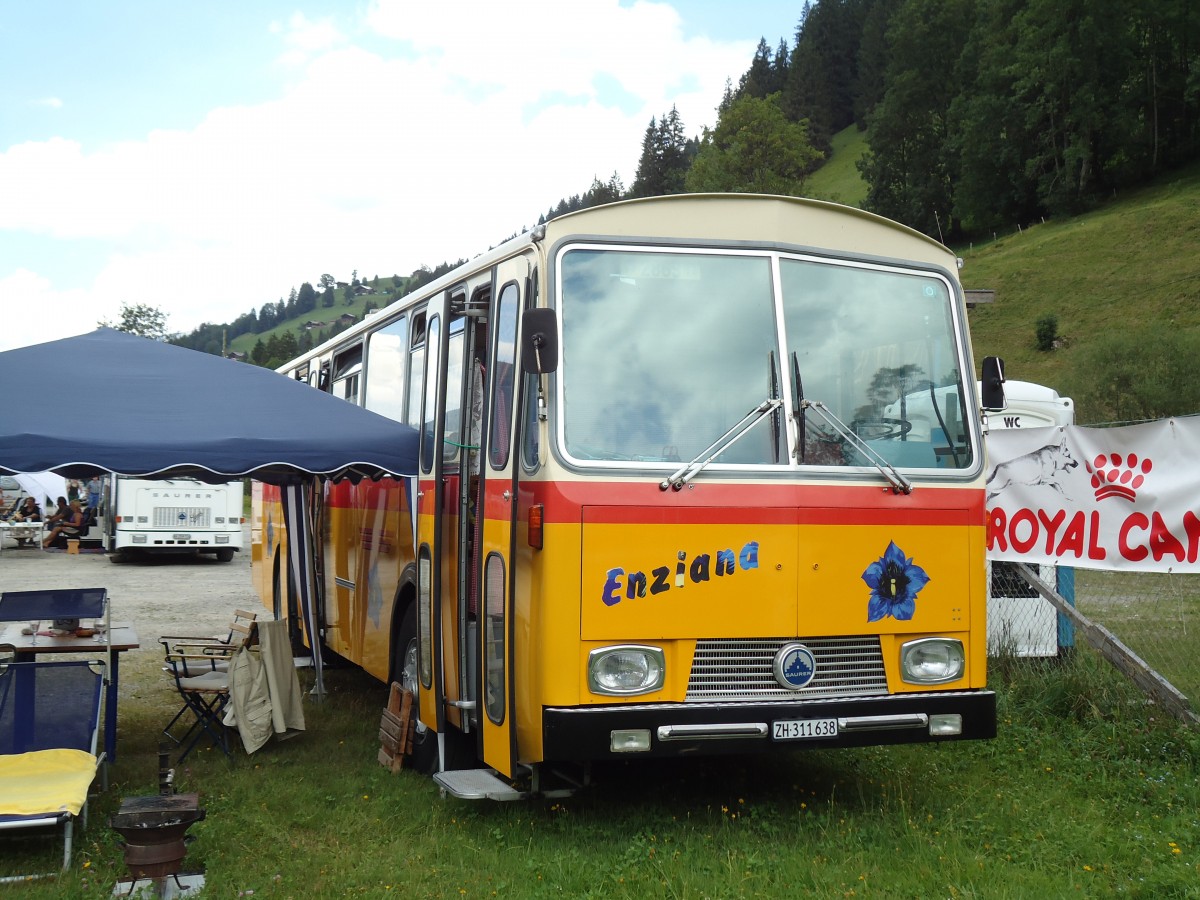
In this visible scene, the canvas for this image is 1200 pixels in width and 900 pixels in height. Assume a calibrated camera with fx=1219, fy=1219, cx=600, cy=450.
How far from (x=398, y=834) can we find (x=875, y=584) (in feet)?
9.38

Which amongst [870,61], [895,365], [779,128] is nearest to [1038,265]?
[779,128]

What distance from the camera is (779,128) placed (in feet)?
215

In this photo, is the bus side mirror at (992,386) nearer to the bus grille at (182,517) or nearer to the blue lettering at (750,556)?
the blue lettering at (750,556)

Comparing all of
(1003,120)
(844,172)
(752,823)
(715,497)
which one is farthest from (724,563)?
(844,172)

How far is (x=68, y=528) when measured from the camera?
30781 mm

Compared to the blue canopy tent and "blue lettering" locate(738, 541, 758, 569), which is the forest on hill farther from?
"blue lettering" locate(738, 541, 758, 569)

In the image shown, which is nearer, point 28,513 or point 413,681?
point 413,681

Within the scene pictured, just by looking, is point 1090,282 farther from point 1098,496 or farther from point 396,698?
point 396,698

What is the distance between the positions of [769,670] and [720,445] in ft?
3.71

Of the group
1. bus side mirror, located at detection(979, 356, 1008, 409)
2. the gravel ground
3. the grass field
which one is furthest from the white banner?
the gravel ground

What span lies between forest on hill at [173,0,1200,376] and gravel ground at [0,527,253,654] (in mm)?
33549

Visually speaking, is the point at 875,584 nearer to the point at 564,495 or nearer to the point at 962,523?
the point at 962,523

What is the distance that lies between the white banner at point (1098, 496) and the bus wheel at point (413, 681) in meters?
4.28

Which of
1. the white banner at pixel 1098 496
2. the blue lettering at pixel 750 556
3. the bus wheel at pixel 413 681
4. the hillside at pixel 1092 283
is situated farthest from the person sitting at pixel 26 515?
the hillside at pixel 1092 283
